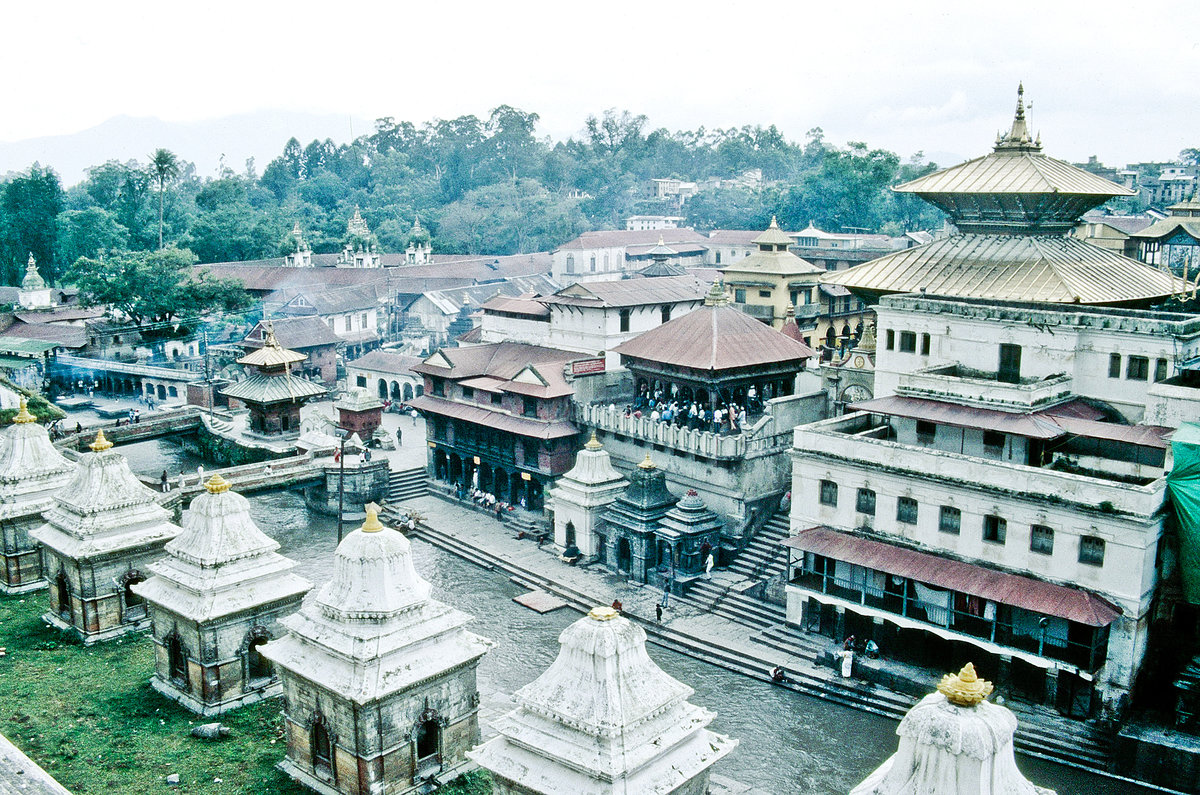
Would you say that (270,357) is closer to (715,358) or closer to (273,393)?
(273,393)

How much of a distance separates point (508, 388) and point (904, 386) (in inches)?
754

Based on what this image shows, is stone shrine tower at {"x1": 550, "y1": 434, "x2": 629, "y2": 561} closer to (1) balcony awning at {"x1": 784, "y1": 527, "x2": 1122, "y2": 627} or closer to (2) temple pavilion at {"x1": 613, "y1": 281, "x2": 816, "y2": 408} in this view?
(2) temple pavilion at {"x1": 613, "y1": 281, "x2": 816, "y2": 408}

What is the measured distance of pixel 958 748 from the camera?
11.1 meters

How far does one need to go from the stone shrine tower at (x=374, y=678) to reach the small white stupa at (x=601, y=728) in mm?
4345

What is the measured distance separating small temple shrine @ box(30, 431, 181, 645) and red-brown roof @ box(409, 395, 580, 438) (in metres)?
17.1

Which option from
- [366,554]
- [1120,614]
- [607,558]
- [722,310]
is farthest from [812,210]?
[366,554]

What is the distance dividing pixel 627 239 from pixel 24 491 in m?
77.0

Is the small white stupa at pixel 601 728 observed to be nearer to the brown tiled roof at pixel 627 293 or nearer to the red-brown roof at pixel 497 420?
the red-brown roof at pixel 497 420

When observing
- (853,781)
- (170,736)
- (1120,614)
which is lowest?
(853,781)

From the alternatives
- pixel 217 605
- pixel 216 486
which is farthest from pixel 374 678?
pixel 216 486

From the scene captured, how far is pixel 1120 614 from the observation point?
2527 cm

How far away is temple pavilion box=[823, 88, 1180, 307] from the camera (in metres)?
32.3

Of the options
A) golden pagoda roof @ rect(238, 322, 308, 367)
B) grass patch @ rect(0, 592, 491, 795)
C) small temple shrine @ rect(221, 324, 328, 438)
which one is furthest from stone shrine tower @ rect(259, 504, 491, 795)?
golden pagoda roof @ rect(238, 322, 308, 367)

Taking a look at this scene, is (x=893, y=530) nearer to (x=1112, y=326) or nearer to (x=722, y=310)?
(x=1112, y=326)
